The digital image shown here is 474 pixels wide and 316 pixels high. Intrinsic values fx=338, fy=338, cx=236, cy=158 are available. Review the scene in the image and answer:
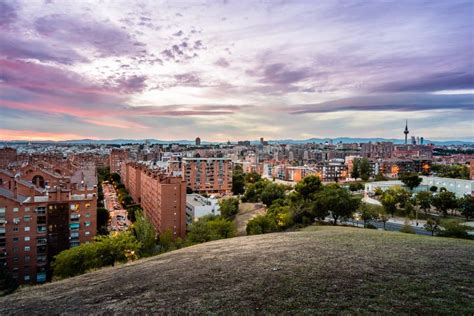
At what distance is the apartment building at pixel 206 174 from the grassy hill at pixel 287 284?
64.4 meters

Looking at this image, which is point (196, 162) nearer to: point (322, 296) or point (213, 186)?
point (213, 186)

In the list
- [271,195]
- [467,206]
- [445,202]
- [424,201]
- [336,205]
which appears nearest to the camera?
[336,205]

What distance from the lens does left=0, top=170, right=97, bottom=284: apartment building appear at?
32.3 metres

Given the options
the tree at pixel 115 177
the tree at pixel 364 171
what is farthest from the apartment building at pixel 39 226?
the tree at pixel 364 171

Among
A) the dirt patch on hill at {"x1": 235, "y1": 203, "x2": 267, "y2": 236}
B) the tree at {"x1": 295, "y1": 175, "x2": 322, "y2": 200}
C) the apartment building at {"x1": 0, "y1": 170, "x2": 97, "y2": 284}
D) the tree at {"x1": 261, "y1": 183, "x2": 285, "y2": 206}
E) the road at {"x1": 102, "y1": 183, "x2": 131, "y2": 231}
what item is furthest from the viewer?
the tree at {"x1": 261, "y1": 183, "x2": 285, "y2": 206}

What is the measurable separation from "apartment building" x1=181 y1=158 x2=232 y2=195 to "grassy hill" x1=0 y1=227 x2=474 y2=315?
64.4m

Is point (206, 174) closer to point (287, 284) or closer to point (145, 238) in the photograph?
point (145, 238)

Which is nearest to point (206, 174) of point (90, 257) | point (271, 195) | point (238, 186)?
point (238, 186)

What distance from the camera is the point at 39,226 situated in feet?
111

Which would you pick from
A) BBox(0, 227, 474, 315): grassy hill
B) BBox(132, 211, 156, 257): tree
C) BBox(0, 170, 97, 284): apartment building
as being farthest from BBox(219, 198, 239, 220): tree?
BBox(0, 227, 474, 315): grassy hill

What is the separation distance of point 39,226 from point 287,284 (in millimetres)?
30235

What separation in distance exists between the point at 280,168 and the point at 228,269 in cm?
10703

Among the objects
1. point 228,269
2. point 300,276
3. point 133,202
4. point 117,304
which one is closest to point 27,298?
point 117,304

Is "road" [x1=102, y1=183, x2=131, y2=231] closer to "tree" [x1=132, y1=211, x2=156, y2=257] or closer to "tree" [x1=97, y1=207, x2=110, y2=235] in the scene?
"tree" [x1=97, y1=207, x2=110, y2=235]
